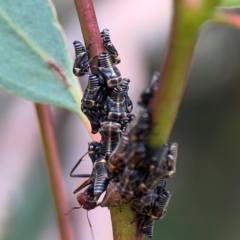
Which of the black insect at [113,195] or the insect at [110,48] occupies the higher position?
the insect at [110,48]

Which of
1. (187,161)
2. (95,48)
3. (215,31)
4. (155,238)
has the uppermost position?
(95,48)

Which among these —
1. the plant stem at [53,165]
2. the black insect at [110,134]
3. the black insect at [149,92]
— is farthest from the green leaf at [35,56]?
the black insect at [149,92]

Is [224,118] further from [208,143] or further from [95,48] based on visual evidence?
[95,48]

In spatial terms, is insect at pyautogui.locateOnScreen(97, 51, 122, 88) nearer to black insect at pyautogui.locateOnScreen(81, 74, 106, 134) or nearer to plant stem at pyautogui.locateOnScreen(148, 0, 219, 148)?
black insect at pyautogui.locateOnScreen(81, 74, 106, 134)

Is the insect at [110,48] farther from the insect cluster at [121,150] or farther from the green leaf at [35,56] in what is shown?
the green leaf at [35,56]

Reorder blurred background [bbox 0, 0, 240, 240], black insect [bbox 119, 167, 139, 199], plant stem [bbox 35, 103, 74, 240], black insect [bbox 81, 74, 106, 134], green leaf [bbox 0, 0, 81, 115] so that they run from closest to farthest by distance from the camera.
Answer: black insect [bbox 119, 167, 139, 199], black insect [bbox 81, 74, 106, 134], green leaf [bbox 0, 0, 81, 115], plant stem [bbox 35, 103, 74, 240], blurred background [bbox 0, 0, 240, 240]

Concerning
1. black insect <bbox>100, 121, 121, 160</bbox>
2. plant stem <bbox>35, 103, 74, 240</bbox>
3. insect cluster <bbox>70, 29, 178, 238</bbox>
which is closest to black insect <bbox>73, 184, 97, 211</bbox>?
insect cluster <bbox>70, 29, 178, 238</bbox>

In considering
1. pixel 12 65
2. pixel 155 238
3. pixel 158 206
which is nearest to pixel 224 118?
pixel 155 238

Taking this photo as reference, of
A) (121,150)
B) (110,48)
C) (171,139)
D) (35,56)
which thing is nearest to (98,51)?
(110,48)
